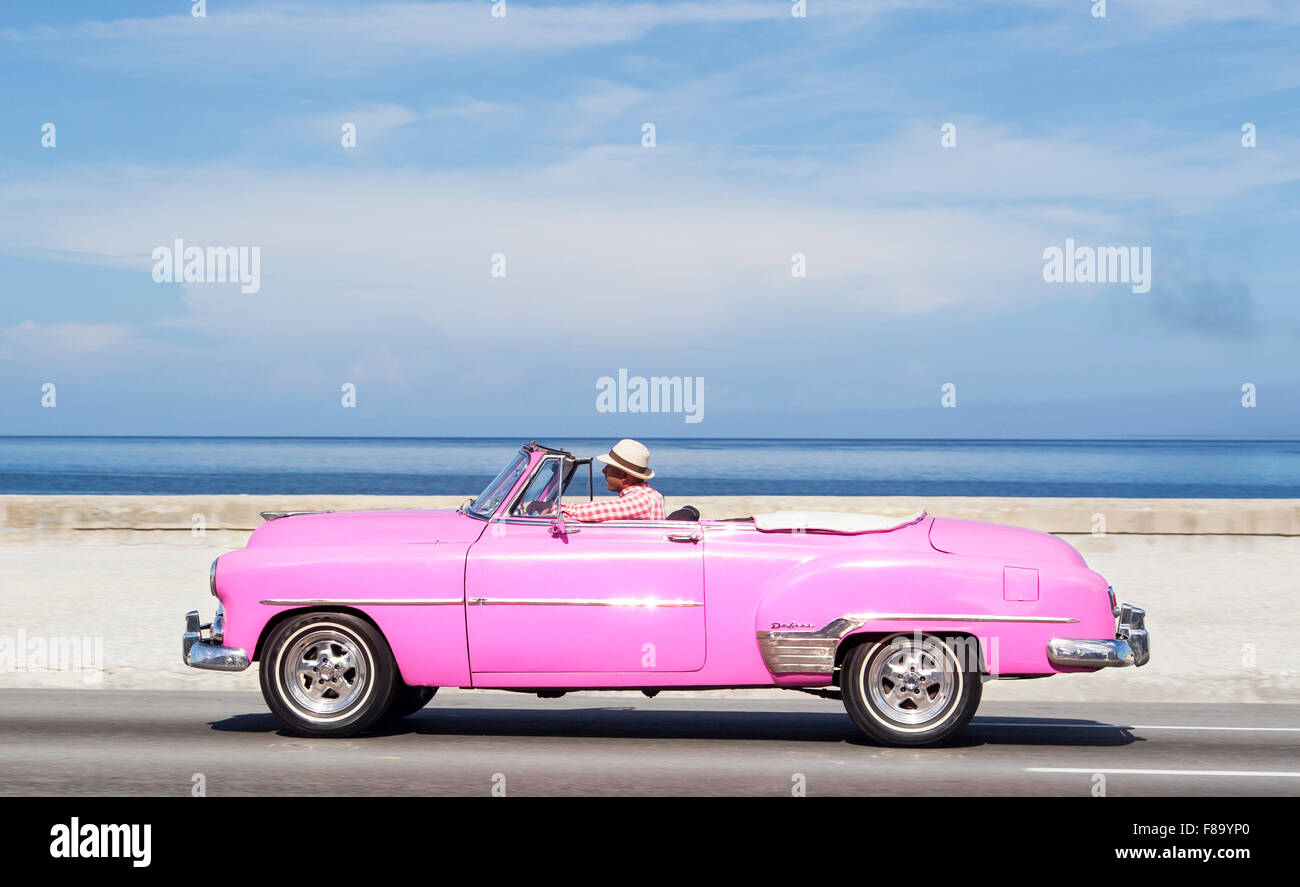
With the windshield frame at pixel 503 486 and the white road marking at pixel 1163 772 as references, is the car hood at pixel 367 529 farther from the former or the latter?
the white road marking at pixel 1163 772

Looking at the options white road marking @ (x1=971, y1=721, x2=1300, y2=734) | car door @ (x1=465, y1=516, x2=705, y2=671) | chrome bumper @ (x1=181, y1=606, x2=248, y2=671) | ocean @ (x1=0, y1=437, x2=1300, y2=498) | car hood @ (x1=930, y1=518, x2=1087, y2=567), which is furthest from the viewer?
ocean @ (x1=0, y1=437, x2=1300, y2=498)

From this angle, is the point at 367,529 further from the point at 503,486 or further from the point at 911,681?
the point at 911,681

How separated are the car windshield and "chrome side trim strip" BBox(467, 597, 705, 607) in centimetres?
60

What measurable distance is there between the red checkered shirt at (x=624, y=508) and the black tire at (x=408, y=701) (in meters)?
1.50

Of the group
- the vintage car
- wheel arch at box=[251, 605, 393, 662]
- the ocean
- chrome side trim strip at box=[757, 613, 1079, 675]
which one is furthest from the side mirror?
the ocean

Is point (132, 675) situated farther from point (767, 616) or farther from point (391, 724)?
point (767, 616)

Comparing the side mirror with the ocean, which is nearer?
the side mirror

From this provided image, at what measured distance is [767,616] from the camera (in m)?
7.46

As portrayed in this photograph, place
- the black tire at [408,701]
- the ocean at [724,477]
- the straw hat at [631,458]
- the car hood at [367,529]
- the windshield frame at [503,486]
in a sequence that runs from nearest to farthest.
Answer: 1. the car hood at [367,529]
2. the windshield frame at [503,486]
3. the straw hat at [631,458]
4. the black tire at [408,701]
5. the ocean at [724,477]

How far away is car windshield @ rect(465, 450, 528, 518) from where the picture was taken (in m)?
8.04

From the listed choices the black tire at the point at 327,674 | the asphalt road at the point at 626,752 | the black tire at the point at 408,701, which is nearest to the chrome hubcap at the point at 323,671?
the black tire at the point at 327,674

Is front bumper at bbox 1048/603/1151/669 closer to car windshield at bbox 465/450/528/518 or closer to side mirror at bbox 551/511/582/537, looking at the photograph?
side mirror at bbox 551/511/582/537

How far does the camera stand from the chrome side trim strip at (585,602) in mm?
7488

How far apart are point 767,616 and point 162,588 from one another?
36.1ft
